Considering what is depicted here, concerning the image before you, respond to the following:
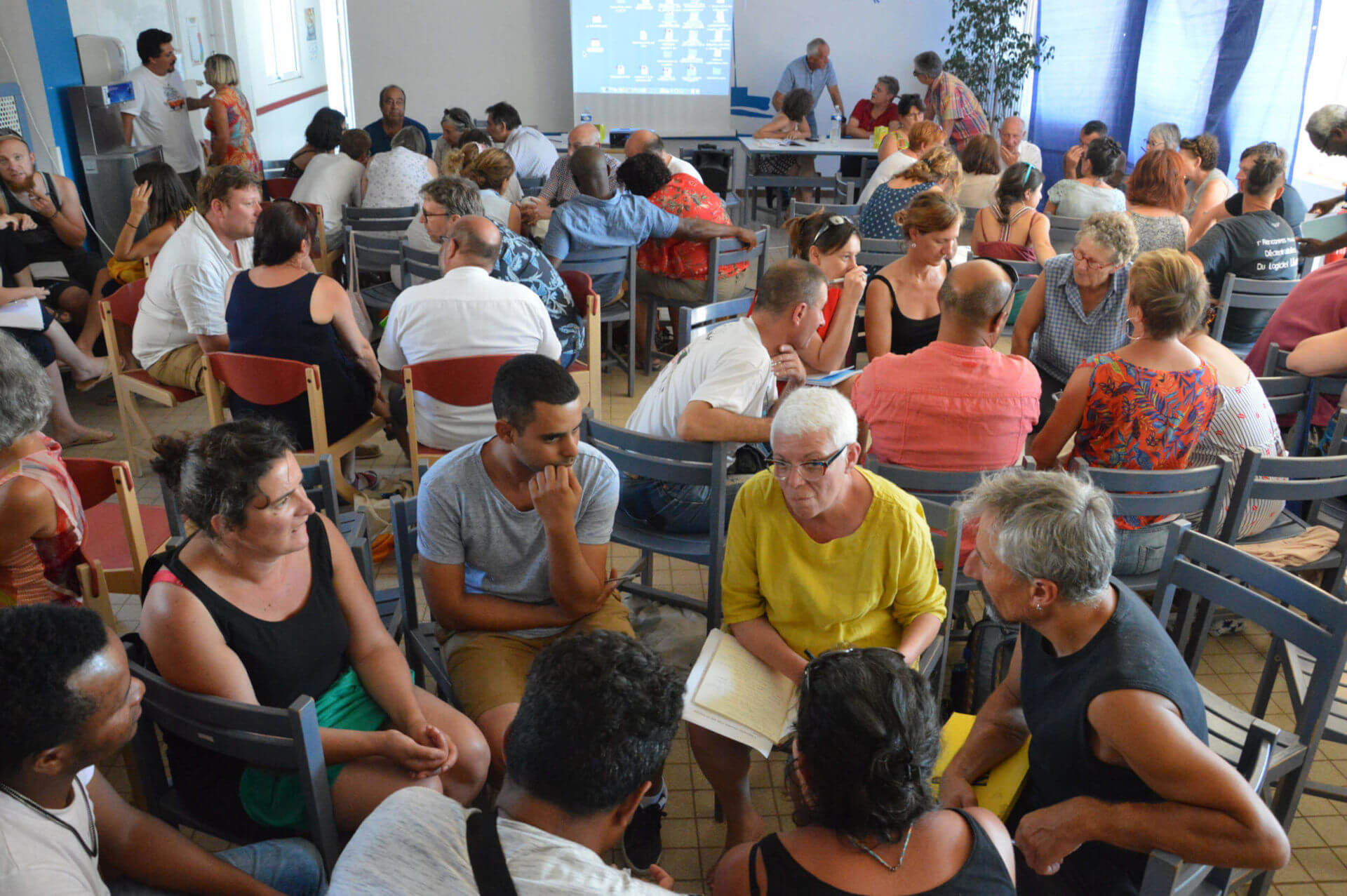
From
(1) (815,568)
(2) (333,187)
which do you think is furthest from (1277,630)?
(2) (333,187)

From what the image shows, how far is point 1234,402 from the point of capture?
104 inches

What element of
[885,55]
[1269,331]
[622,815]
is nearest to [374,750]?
[622,815]

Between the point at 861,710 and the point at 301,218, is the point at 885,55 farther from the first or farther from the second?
the point at 861,710

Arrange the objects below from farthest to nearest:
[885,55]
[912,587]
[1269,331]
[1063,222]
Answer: [885,55] → [1063,222] → [1269,331] → [912,587]

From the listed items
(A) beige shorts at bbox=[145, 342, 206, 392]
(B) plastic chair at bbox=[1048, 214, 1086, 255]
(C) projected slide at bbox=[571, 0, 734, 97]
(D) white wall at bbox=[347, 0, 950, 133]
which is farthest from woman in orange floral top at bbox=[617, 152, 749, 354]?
(D) white wall at bbox=[347, 0, 950, 133]

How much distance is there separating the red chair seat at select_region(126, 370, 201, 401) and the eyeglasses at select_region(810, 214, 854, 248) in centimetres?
250

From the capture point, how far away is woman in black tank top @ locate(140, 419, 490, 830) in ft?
5.37

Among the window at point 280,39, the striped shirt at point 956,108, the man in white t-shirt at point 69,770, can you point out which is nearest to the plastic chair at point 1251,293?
the man in white t-shirt at point 69,770

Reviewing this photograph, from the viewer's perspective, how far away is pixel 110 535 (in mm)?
2584

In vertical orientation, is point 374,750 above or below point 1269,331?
below

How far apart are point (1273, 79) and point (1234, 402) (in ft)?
18.0

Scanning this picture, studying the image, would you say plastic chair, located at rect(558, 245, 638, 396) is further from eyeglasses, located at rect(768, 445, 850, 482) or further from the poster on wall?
the poster on wall

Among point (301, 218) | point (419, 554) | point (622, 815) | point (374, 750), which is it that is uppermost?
point (301, 218)

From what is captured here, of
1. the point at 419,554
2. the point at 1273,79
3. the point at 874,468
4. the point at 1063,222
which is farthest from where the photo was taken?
the point at 1273,79
